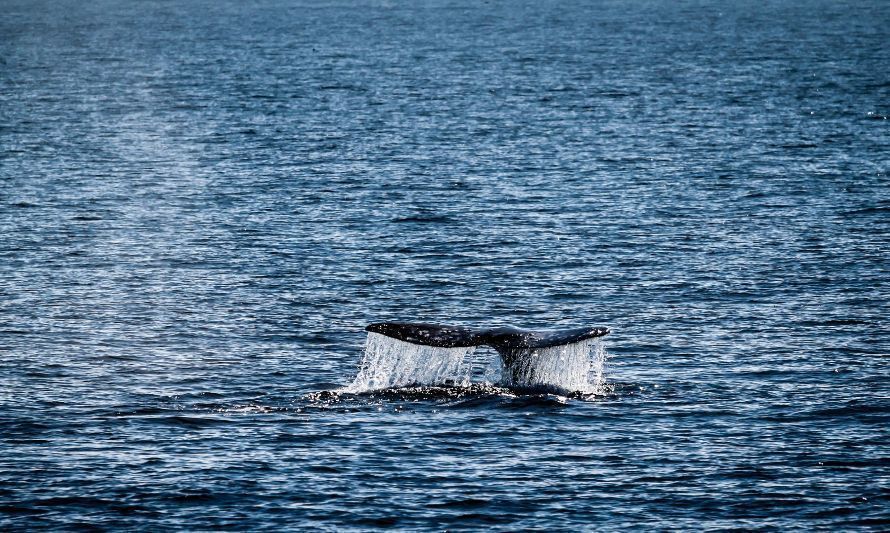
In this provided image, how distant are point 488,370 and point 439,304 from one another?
913cm

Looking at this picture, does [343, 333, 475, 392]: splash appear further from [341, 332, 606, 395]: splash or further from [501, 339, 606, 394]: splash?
[501, 339, 606, 394]: splash

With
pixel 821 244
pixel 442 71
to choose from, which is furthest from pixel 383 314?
pixel 442 71

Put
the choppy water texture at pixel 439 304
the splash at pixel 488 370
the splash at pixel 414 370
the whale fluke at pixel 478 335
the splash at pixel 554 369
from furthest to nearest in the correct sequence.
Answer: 1. the splash at pixel 414 370
2. the splash at pixel 488 370
3. the splash at pixel 554 369
4. the whale fluke at pixel 478 335
5. the choppy water texture at pixel 439 304

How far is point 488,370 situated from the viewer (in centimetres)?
3544

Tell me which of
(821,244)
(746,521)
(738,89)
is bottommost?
(746,521)

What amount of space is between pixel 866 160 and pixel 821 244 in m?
22.0

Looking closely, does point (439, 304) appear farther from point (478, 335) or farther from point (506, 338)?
A: point (478, 335)

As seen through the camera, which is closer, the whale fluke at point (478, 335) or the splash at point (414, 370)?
the whale fluke at point (478, 335)

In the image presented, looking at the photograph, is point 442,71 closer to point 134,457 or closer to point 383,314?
point 383,314

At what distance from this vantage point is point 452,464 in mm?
29859

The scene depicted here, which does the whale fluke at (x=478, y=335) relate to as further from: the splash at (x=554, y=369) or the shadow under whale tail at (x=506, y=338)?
the splash at (x=554, y=369)

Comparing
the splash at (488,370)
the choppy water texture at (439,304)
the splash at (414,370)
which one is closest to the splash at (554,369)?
the splash at (488,370)

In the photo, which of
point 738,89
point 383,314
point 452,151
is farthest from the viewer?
point 738,89

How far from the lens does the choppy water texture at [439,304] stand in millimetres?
28750
